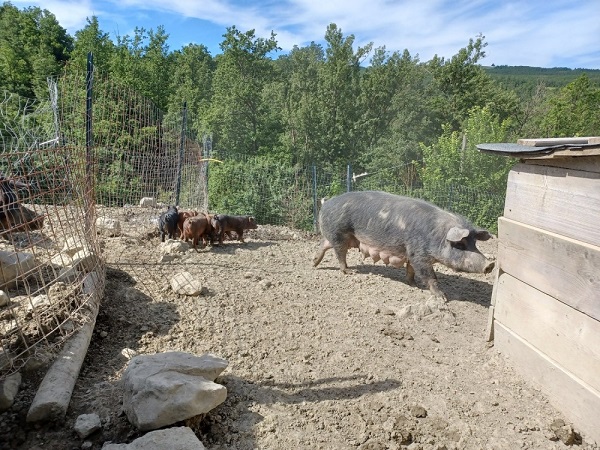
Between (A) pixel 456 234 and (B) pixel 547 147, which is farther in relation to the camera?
(A) pixel 456 234

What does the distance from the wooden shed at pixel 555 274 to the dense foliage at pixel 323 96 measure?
1720cm

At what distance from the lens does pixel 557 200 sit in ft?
9.77

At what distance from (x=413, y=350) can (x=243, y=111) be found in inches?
947

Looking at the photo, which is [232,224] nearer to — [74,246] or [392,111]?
[74,246]

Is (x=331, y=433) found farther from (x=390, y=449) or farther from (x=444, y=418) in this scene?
(x=444, y=418)

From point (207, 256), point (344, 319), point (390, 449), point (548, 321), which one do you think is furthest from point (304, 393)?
point (207, 256)

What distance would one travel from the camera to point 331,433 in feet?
8.54

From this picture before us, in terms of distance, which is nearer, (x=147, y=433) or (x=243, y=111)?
(x=147, y=433)

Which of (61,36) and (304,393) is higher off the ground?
(61,36)

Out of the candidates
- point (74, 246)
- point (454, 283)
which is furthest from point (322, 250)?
point (74, 246)

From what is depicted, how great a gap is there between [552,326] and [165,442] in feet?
8.62

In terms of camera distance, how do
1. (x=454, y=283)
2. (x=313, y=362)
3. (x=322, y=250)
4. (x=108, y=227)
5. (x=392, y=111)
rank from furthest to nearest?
(x=392, y=111), (x=108, y=227), (x=322, y=250), (x=454, y=283), (x=313, y=362)

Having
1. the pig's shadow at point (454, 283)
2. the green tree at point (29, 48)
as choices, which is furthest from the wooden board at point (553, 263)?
the green tree at point (29, 48)

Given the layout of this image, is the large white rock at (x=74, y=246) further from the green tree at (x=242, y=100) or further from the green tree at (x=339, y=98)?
the green tree at (x=339, y=98)
